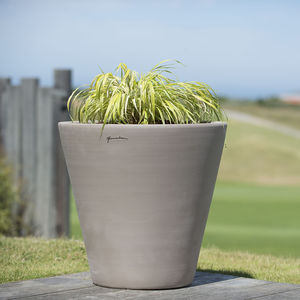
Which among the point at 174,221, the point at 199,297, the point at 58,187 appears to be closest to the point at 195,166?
the point at 174,221

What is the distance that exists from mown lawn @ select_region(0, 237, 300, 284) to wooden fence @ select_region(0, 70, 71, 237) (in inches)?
64.1

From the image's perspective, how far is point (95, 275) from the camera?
13.1 feet

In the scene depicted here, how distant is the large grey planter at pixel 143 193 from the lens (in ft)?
12.0

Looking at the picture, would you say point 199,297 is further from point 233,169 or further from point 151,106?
point 233,169

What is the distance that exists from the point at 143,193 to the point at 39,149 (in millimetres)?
4320

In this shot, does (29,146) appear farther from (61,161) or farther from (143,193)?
(143,193)

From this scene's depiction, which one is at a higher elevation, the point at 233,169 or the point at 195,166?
the point at 195,166

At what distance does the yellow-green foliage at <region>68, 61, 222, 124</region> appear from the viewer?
383 centimetres

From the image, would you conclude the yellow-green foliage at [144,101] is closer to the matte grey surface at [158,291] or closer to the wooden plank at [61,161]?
the matte grey surface at [158,291]

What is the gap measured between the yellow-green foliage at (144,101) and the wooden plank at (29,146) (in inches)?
145

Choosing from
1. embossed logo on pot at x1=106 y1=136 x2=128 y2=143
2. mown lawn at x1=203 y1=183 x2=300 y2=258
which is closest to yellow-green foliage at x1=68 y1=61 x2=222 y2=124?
embossed logo on pot at x1=106 y1=136 x2=128 y2=143

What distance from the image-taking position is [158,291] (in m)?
3.83

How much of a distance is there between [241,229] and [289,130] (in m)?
13.6

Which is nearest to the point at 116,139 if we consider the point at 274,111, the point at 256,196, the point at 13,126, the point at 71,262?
the point at 71,262
